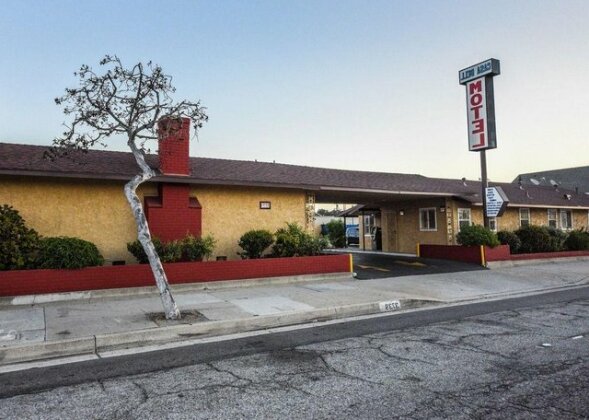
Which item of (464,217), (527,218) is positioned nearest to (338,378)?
(464,217)

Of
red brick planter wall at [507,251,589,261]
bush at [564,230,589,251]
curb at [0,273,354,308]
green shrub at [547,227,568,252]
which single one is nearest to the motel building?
curb at [0,273,354,308]

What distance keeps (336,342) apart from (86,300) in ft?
22.6

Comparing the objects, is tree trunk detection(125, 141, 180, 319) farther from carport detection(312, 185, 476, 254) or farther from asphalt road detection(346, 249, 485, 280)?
carport detection(312, 185, 476, 254)

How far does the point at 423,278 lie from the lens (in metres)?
16.1

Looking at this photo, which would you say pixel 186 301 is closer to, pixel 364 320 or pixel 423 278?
pixel 364 320

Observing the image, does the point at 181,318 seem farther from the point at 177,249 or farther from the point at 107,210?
the point at 107,210

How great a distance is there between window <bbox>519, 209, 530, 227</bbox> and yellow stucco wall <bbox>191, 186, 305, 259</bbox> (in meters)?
15.2

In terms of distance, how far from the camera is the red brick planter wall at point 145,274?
11.3 m

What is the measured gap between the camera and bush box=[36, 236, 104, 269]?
38.6ft

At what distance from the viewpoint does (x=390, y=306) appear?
11.4 meters

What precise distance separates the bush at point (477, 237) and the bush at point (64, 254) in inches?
572

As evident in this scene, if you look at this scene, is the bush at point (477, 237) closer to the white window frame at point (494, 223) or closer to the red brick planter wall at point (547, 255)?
the red brick planter wall at point (547, 255)

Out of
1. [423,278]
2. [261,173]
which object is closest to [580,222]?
[423,278]

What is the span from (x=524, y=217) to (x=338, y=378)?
24.5m
